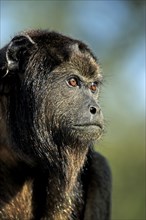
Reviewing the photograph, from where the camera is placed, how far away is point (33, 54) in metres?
10.6

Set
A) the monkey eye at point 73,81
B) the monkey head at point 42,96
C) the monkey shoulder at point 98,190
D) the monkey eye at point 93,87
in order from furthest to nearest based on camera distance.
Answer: the monkey shoulder at point 98,190 → the monkey eye at point 93,87 → the monkey eye at point 73,81 → the monkey head at point 42,96

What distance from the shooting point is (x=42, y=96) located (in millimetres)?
10555

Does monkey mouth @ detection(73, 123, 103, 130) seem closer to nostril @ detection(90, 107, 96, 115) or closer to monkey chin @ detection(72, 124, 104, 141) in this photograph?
monkey chin @ detection(72, 124, 104, 141)

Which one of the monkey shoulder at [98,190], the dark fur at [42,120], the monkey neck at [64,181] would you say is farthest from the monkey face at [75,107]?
the monkey shoulder at [98,190]

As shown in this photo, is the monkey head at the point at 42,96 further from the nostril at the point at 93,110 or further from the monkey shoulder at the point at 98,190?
the monkey shoulder at the point at 98,190

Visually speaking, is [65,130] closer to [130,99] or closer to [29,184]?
[29,184]

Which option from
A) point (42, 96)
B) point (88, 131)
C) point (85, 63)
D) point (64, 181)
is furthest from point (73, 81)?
point (64, 181)

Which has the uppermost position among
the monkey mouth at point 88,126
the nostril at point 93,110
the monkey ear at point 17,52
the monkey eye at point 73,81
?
the monkey ear at point 17,52

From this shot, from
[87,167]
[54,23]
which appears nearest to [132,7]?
[54,23]

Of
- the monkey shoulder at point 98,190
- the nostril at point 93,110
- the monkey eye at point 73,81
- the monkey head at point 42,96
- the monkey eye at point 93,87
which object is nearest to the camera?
the nostril at point 93,110

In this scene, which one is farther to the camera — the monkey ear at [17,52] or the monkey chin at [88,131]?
the monkey ear at [17,52]

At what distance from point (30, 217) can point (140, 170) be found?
17.1 meters

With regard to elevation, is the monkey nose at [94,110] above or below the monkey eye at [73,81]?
below

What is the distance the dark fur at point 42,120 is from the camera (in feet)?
34.5
